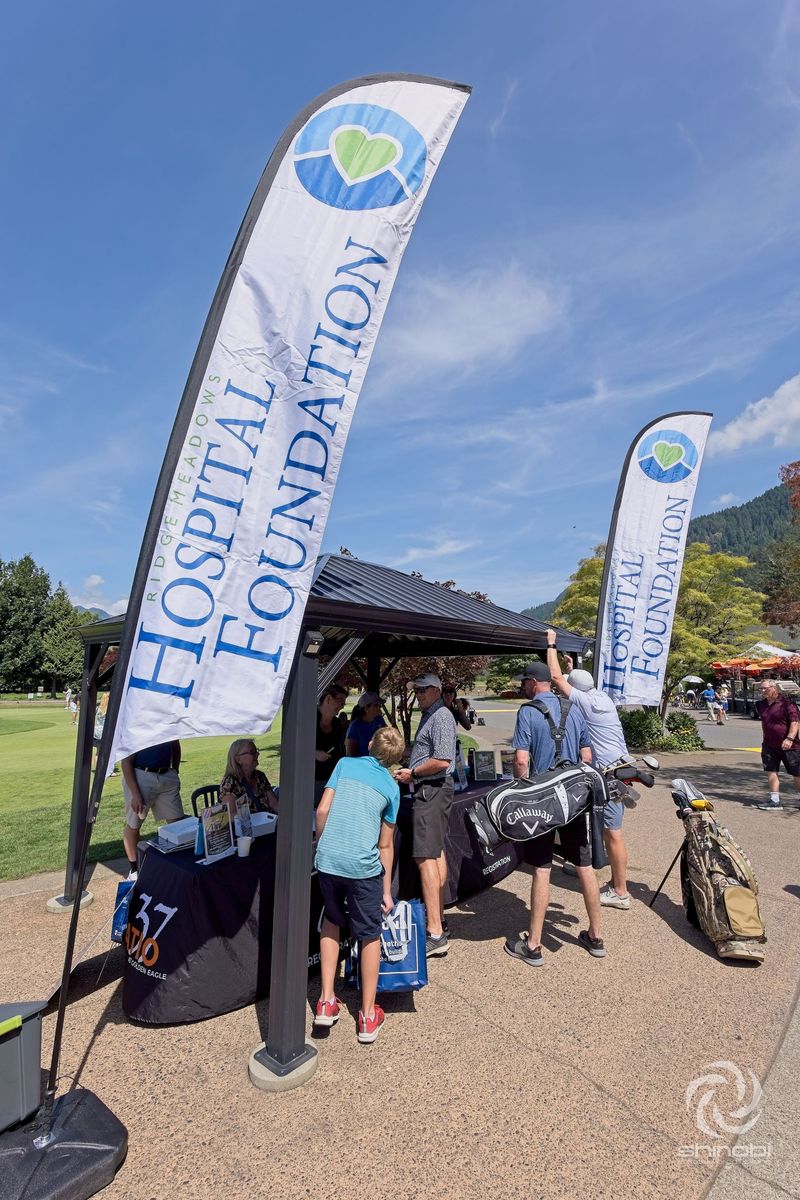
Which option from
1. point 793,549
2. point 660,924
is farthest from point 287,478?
point 793,549

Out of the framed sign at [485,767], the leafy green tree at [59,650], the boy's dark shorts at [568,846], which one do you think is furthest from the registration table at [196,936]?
the leafy green tree at [59,650]

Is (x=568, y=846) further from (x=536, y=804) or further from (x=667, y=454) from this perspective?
(x=667, y=454)

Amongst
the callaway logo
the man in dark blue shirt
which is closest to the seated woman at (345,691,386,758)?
the man in dark blue shirt

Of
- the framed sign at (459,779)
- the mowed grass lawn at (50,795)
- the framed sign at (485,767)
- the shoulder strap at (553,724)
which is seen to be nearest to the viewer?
the shoulder strap at (553,724)

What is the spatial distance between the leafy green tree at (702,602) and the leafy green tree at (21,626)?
4917 cm

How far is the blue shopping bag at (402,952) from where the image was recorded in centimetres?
360

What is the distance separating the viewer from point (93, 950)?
4438 mm

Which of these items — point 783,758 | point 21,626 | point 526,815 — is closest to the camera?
point 526,815

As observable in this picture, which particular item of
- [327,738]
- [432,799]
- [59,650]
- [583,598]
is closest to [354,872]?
[432,799]

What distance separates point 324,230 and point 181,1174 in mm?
4319

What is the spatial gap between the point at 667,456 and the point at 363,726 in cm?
484

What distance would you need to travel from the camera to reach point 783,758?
7.89 m

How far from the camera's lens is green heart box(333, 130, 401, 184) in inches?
122

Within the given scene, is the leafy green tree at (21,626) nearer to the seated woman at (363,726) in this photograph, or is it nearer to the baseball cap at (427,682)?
the seated woman at (363,726)
